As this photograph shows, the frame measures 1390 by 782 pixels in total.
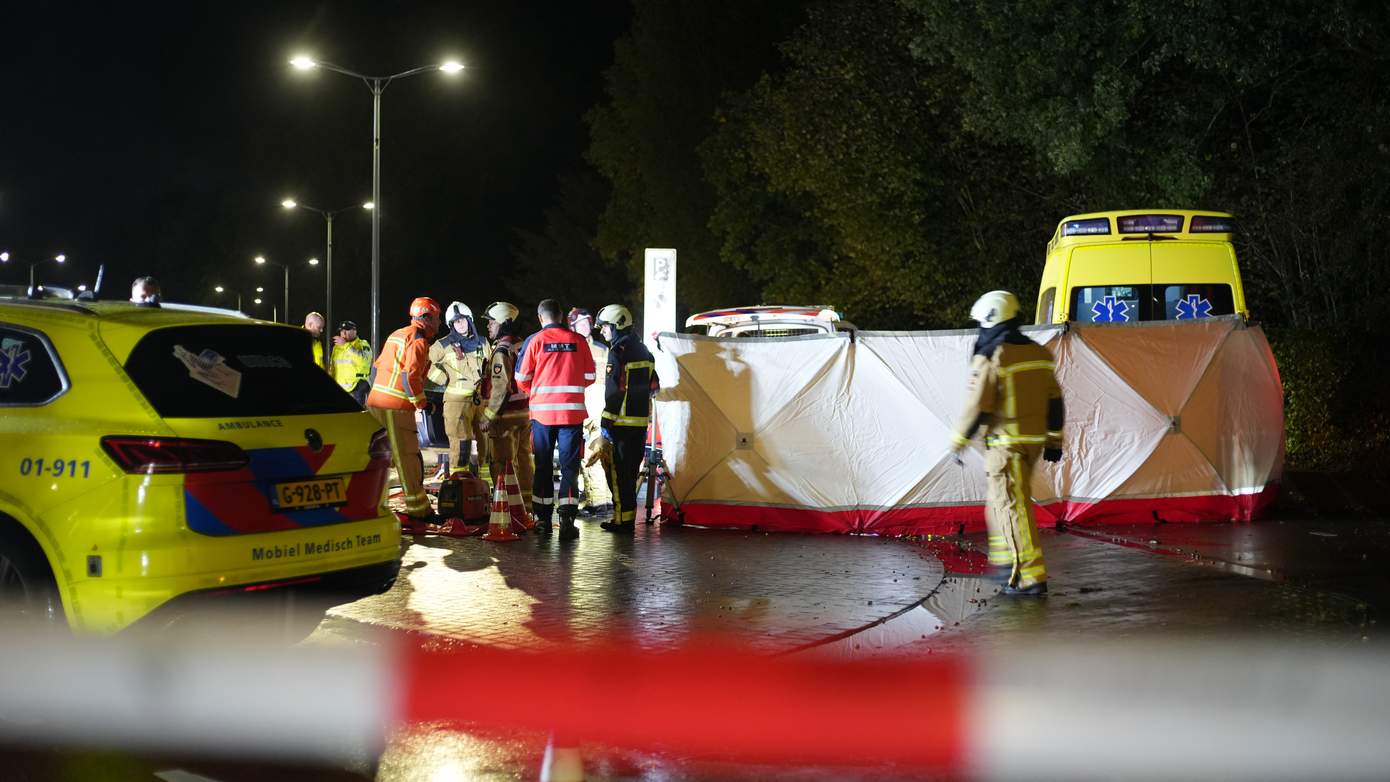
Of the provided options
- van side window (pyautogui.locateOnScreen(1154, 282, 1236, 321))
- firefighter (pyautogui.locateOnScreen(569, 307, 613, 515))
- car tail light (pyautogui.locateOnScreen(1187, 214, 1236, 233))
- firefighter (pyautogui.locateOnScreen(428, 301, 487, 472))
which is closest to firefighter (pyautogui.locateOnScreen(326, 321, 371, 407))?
firefighter (pyautogui.locateOnScreen(569, 307, 613, 515))

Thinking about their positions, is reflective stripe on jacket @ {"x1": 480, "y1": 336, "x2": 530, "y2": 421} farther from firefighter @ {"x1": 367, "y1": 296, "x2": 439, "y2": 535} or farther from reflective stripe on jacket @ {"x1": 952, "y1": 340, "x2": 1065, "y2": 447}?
reflective stripe on jacket @ {"x1": 952, "y1": 340, "x2": 1065, "y2": 447}

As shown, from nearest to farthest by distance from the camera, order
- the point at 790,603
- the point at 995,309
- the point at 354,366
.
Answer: the point at 790,603 → the point at 995,309 → the point at 354,366

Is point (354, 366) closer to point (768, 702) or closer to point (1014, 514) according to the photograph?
point (1014, 514)

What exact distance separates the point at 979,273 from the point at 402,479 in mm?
20942

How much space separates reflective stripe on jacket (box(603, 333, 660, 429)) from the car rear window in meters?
4.47

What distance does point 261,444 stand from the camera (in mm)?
6156

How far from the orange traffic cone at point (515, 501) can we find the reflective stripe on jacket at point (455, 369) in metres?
1.60

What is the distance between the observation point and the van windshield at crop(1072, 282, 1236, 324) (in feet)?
47.0

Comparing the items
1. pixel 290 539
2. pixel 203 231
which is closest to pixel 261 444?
pixel 290 539

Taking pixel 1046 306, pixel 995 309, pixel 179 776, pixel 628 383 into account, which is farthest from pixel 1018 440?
pixel 1046 306

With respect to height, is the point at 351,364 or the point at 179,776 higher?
the point at 351,364

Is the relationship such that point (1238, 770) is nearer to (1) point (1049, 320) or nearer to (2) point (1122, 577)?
(2) point (1122, 577)

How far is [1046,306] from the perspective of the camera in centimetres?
1566

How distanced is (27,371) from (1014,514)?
563 cm
